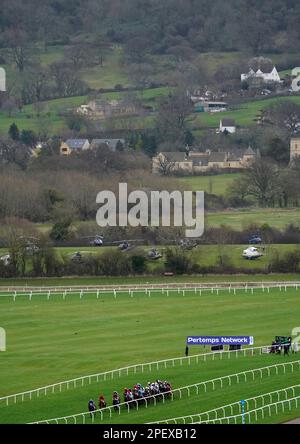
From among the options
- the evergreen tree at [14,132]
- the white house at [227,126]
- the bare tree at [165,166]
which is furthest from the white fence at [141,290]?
the white house at [227,126]

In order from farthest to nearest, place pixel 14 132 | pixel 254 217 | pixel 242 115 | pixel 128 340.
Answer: pixel 242 115, pixel 14 132, pixel 254 217, pixel 128 340

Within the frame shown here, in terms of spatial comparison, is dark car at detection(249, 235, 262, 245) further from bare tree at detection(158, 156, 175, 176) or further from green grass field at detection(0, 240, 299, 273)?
bare tree at detection(158, 156, 175, 176)

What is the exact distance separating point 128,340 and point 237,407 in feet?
52.2

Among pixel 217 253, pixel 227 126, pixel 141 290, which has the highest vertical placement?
pixel 227 126

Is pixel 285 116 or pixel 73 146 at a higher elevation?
pixel 285 116

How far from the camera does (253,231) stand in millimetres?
95062

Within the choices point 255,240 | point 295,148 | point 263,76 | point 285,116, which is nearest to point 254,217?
point 255,240

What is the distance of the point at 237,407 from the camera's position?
48.2 metres

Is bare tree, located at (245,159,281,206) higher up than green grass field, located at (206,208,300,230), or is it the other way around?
bare tree, located at (245,159,281,206)

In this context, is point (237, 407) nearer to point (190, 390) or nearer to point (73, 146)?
point (190, 390)

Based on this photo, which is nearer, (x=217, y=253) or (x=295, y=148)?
(x=217, y=253)

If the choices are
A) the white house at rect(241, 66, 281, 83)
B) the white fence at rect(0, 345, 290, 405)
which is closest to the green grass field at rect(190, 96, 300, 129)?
the white house at rect(241, 66, 281, 83)

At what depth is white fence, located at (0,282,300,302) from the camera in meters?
76.3

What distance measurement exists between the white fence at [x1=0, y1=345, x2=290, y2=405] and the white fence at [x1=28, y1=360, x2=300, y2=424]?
318 centimetres
